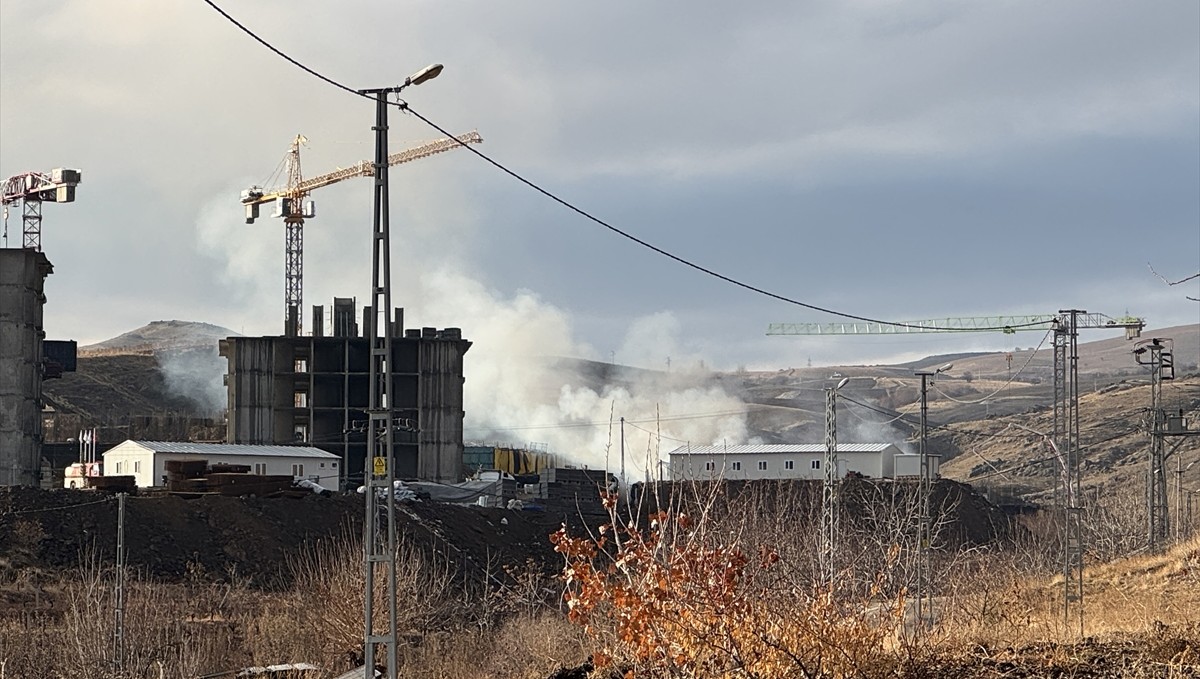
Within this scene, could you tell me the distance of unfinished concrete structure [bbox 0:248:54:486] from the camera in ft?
274

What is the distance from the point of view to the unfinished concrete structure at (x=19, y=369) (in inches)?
3285

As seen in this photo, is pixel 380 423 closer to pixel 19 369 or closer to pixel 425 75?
pixel 425 75

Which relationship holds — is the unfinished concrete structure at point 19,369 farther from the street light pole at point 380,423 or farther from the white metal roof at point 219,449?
the street light pole at point 380,423

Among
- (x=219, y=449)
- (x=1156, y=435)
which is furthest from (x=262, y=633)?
(x=219, y=449)

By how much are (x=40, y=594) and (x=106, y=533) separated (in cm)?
939

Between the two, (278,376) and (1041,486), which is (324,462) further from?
(1041,486)

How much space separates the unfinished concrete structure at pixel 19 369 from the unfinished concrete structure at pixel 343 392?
1749 centimetres

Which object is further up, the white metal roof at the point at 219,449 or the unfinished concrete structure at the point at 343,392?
the unfinished concrete structure at the point at 343,392

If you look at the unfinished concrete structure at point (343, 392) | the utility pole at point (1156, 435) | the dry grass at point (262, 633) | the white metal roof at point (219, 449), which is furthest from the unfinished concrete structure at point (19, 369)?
the utility pole at point (1156, 435)

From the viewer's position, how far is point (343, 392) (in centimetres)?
10412

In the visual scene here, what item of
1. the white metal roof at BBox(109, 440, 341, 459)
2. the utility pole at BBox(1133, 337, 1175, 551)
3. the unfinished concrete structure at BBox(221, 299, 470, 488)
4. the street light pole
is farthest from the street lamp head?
the unfinished concrete structure at BBox(221, 299, 470, 488)

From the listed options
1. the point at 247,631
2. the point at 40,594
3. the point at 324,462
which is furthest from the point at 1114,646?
the point at 324,462

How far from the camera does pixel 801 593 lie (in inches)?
553

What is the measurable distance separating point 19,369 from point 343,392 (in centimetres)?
2451
